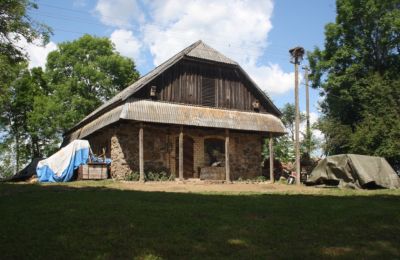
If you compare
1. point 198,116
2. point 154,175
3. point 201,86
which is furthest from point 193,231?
point 201,86

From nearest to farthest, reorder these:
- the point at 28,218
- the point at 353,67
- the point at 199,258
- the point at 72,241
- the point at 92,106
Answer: the point at 199,258
the point at 72,241
the point at 28,218
the point at 353,67
the point at 92,106

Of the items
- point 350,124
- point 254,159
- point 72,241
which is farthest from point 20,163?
point 72,241

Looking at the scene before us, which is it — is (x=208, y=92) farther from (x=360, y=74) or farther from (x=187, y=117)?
(x=360, y=74)

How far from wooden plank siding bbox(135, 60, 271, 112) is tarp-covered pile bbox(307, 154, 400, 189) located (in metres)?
7.31

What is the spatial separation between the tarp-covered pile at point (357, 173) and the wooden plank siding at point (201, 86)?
24.0 feet

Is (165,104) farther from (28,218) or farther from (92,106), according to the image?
(92,106)

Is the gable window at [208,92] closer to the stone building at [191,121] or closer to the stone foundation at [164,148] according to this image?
the stone building at [191,121]

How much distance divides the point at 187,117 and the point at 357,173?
327 inches

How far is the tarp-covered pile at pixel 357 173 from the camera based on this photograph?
16.1 m

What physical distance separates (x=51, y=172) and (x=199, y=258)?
16.4 meters

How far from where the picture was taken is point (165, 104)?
67.7 feet

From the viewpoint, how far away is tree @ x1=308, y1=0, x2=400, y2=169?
83.0 ft

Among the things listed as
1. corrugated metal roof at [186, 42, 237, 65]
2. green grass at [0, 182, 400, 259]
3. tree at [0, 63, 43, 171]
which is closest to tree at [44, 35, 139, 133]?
tree at [0, 63, 43, 171]

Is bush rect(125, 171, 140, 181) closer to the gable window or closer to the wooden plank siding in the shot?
the wooden plank siding
